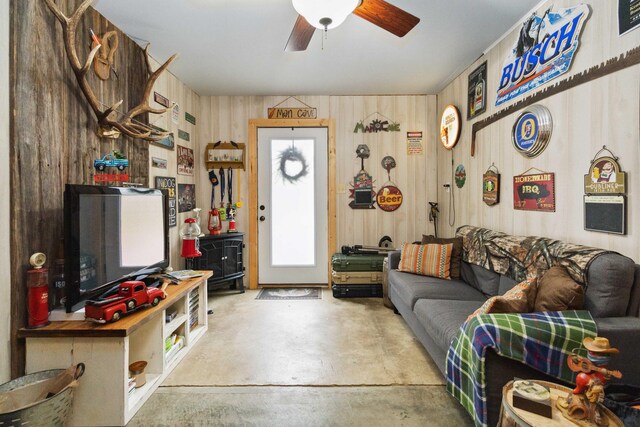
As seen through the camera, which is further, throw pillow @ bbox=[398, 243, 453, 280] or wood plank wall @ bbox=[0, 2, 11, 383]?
throw pillow @ bbox=[398, 243, 453, 280]

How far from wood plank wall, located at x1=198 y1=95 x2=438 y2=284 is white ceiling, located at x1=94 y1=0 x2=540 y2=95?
21 cm

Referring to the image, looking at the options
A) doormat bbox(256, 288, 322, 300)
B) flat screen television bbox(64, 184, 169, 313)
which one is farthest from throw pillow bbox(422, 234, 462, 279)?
flat screen television bbox(64, 184, 169, 313)

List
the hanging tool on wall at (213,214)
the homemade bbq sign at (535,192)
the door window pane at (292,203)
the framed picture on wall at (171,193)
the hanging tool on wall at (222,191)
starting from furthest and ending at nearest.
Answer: the door window pane at (292,203)
the hanging tool on wall at (222,191)
the hanging tool on wall at (213,214)
the framed picture on wall at (171,193)
the homemade bbq sign at (535,192)

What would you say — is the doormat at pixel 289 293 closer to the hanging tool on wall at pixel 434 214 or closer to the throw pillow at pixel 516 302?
the hanging tool on wall at pixel 434 214

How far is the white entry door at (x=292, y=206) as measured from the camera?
4.13m

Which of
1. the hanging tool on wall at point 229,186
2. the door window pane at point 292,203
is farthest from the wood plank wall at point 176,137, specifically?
the door window pane at point 292,203

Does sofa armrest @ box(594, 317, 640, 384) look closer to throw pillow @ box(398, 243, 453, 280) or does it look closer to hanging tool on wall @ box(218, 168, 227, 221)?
throw pillow @ box(398, 243, 453, 280)

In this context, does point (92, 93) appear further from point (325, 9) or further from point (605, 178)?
point (605, 178)

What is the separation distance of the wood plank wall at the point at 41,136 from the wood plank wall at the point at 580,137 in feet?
10.2

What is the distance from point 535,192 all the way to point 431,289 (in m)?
1.04

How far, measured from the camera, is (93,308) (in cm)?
165

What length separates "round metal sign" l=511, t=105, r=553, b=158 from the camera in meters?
2.16

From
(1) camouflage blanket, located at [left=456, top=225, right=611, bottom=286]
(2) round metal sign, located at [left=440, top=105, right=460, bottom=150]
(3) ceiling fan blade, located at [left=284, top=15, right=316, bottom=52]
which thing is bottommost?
(1) camouflage blanket, located at [left=456, top=225, right=611, bottom=286]

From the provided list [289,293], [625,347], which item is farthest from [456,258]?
[289,293]
